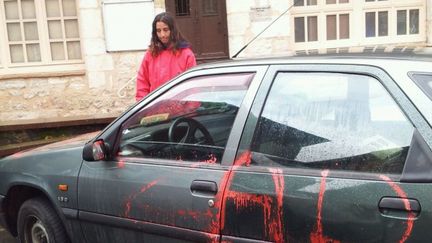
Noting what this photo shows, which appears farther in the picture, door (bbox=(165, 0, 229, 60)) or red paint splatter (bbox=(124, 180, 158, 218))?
door (bbox=(165, 0, 229, 60))

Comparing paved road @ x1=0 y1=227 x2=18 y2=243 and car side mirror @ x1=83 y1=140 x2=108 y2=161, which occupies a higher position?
car side mirror @ x1=83 y1=140 x2=108 y2=161

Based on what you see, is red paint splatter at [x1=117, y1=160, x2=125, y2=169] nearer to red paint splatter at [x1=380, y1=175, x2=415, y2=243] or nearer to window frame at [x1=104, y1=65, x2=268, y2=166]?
window frame at [x1=104, y1=65, x2=268, y2=166]

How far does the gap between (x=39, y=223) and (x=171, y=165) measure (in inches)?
55.5

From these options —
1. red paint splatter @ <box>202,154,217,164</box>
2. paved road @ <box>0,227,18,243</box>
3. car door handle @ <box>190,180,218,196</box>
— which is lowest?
paved road @ <box>0,227,18,243</box>

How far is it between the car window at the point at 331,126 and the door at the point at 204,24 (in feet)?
20.0

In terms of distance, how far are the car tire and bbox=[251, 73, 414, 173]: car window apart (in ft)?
5.47

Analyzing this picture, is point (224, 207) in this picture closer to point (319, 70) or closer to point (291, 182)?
point (291, 182)

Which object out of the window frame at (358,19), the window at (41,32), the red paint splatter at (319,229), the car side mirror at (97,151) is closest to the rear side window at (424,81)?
the red paint splatter at (319,229)

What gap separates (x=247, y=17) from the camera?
8.19 metres

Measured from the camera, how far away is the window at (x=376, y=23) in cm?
890

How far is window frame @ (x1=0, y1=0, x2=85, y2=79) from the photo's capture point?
8258 millimetres

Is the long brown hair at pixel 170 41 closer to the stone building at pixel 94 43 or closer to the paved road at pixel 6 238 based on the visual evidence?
the paved road at pixel 6 238

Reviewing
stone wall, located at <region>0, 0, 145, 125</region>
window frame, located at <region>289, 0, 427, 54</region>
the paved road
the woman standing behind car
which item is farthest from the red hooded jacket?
window frame, located at <region>289, 0, 427, 54</region>

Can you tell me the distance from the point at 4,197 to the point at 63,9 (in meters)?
5.29
